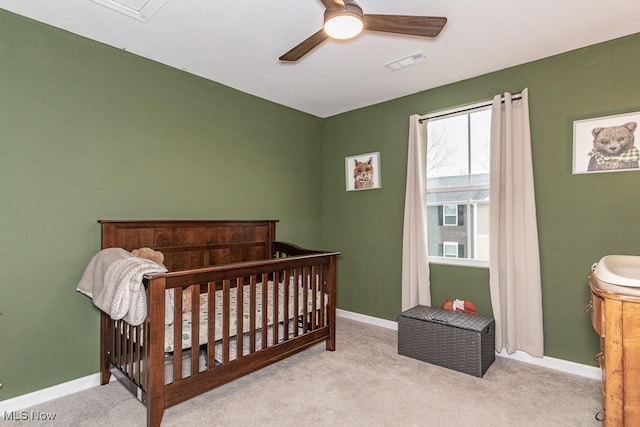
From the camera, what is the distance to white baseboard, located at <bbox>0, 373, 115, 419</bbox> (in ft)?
6.47

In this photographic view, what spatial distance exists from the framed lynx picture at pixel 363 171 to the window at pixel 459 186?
1.83 ft

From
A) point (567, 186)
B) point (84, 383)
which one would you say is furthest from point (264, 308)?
point (567, 186)

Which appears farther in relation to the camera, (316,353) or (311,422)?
(316,353)

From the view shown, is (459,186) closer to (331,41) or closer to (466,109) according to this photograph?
(466,109)

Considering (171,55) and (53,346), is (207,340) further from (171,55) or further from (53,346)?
(171,55)

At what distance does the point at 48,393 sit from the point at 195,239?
51.6 inches

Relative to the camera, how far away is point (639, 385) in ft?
4.00

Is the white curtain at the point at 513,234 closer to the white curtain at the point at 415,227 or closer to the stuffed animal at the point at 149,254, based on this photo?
the white curtain at the point at 415,227

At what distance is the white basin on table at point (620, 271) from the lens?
4.04 feet

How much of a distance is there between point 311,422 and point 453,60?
8.76ft

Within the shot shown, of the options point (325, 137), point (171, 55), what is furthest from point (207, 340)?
point (325, 137)

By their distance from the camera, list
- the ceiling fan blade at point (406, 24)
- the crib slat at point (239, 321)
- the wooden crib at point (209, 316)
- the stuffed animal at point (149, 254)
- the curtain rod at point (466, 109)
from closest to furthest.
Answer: the ceiling fan blade at point (406, 24)
the wooden crib at point (209, 316)
the crib slat at point (239, 321)
the stuffed animal at point (149, 254)
the curtain rod at point (466, 109)

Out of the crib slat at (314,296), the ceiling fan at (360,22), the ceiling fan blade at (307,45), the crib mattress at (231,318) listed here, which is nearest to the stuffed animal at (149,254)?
the crib mattress at (231,318)

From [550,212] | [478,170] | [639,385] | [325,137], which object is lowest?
[639,385]
